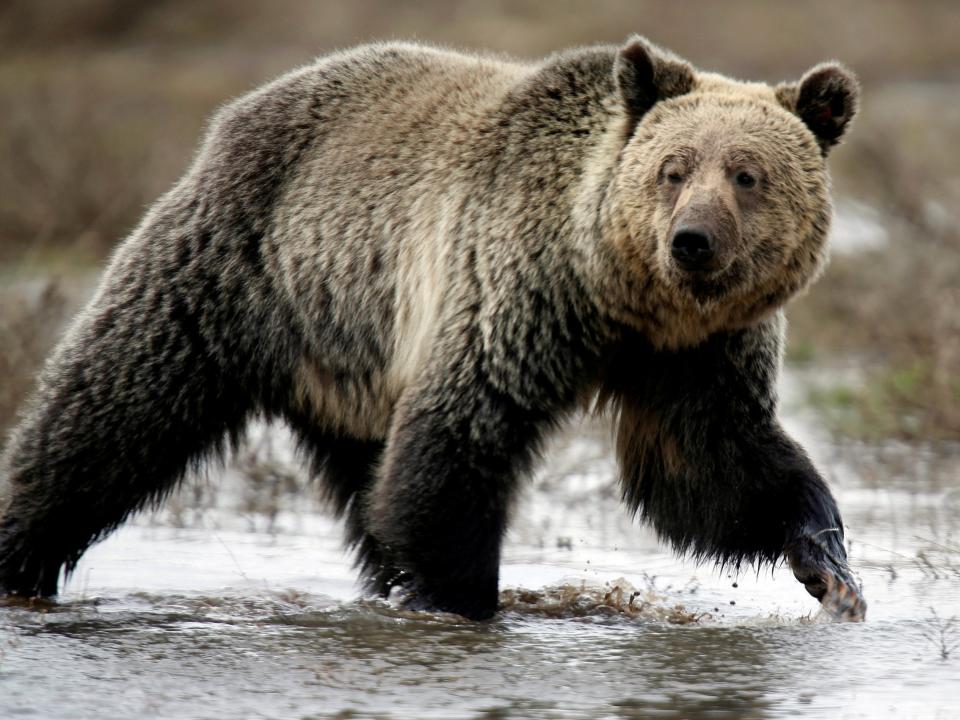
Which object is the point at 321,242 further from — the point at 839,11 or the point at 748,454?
the point at 839,11

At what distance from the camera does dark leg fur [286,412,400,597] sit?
684 cm

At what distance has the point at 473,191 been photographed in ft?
20.1

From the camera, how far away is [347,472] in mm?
7031

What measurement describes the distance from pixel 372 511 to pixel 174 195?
5.46ft

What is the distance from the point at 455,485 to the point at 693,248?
116 centimetres

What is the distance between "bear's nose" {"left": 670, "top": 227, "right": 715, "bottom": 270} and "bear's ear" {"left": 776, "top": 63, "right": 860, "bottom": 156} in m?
0.83

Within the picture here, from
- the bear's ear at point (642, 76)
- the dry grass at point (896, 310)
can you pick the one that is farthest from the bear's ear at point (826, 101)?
the dry grass at point (896, 310)

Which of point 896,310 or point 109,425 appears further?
point 896,310

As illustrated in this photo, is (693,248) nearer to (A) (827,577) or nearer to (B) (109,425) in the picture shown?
(A) (827,577)

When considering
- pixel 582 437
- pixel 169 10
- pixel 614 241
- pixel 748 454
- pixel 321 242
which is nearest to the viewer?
pixel 614 241

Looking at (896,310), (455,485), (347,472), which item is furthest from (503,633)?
(896,310)

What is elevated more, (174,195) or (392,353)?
(174,195)

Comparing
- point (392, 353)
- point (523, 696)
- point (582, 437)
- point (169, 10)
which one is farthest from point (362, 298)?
point (169, 10)

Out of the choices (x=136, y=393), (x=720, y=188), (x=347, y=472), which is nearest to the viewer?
(x=720, y=188)
